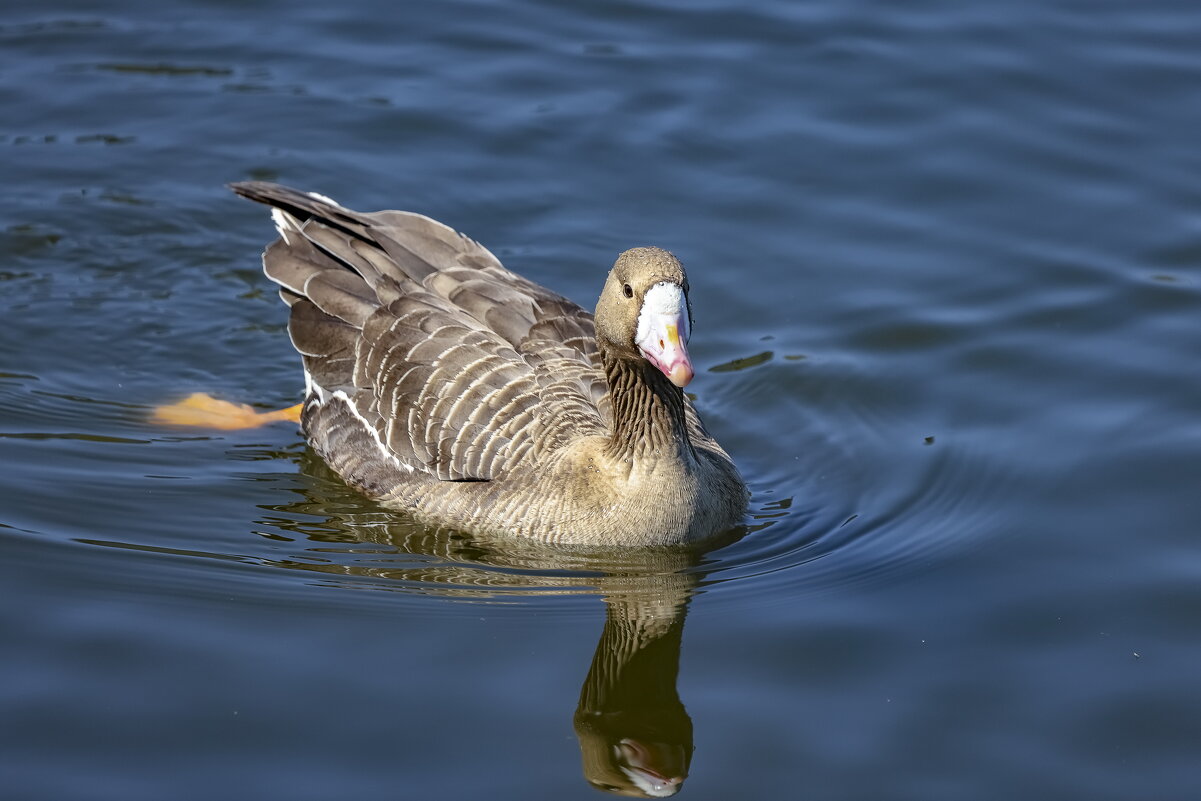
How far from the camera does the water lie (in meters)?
7.17

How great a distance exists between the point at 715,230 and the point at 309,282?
374 centimetres

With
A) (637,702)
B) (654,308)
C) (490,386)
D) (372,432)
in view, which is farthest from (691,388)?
(637,702)

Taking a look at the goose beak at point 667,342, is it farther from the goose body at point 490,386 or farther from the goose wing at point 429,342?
the goose wing at point 429,342

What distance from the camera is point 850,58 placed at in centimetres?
1465

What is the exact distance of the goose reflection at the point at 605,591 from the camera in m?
7.10

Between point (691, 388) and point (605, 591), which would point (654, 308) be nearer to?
point (605, 591)

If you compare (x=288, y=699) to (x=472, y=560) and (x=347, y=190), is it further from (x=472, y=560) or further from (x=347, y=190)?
(x=347, y=190)

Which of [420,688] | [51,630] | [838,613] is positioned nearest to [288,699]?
[420,688]

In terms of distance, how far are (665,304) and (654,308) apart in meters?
0.07

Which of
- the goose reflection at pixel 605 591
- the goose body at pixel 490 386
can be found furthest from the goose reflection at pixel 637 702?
the goose body at pixel 490 386

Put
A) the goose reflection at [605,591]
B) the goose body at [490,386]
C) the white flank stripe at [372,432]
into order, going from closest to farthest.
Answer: the goose reflection at [605,591] < the goose body at [490,386] < the white flank stripe at [372,432]

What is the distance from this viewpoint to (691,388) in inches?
443

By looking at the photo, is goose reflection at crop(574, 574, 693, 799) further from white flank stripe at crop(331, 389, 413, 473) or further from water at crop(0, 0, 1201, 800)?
white flank stripe at crop(331, 389, 413, 473)

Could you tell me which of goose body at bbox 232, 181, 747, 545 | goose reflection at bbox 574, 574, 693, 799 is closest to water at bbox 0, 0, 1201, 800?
goose reflection at bbox 574, 574, 693, 799
